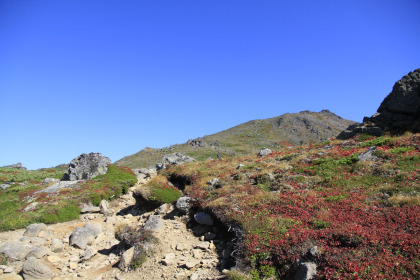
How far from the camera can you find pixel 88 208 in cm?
2567

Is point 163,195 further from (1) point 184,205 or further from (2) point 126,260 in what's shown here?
(2) point 126,260

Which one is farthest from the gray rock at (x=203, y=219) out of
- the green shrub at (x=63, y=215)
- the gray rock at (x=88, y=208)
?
the gray rock at (x=88, y=208)

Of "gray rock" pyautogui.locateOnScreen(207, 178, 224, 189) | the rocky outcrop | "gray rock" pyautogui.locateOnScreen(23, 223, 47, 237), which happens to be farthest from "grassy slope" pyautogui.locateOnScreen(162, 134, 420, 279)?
"gray rock" pyautogui.locateOnScreen(23, 223, 47, 237)

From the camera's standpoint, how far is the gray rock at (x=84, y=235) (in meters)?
18.9

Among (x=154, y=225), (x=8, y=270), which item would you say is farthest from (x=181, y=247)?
(x=8, y=270)

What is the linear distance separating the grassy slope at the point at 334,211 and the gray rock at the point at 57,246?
9.73 metres

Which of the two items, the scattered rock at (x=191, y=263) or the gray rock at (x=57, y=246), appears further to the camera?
the gray rock at (x=57, y=246)

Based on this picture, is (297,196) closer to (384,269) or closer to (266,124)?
(384,269)

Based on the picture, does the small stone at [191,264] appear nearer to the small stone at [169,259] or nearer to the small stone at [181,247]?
the small stone at [169,259]

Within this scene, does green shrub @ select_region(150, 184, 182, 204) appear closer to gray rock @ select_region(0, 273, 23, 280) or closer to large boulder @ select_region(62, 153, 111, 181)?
gray rock @ select_region(0, 273, 23, 280)

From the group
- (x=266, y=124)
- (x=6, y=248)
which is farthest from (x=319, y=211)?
(x=266, y=124)

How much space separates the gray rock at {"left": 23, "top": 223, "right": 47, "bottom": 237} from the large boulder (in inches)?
746

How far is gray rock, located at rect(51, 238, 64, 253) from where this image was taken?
17844 millimetres

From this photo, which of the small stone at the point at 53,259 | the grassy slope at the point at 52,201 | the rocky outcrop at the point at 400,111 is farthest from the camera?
the rocky outcrop at the point at 400,111
